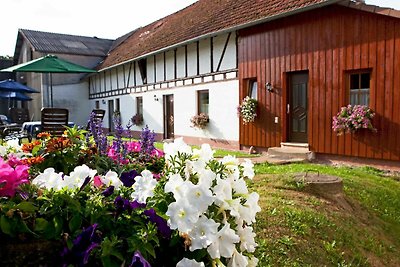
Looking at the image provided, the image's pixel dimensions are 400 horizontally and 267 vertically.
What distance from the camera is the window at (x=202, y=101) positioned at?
12.5 metres

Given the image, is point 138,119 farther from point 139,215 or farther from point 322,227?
Answer: point 139,215

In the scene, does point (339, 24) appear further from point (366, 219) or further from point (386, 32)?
point (366, 219)

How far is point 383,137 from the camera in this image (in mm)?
7512

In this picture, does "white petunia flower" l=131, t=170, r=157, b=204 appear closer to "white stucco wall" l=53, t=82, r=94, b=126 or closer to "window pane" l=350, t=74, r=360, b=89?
"window pane" l=350, t=74, r=360, b=89

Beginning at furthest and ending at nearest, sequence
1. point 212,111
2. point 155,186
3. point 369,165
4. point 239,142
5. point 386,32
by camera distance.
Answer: point 212,111 < point 239,142 < point 369,165 < point 386,32 < point 155,186

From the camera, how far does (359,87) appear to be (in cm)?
798

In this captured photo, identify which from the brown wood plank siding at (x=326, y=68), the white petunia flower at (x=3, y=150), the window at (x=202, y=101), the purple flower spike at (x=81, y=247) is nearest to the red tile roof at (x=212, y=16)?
the brown wood plank siding at (x=326, y=68)

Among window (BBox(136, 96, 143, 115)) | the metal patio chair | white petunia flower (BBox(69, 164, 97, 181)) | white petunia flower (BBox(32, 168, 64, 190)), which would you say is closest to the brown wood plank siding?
the metal patio chair

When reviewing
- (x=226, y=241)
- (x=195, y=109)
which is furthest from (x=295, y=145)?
(x=226, y=241)

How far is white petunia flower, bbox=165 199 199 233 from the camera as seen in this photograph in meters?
1.31

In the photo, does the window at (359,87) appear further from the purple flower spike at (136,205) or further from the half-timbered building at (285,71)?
the purple flower spike at (136,205)

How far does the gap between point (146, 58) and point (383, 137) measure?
1091cm

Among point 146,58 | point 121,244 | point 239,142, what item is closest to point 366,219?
point 121,244

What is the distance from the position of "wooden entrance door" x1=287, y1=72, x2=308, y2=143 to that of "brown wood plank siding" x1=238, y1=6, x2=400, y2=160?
0.55ft
